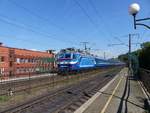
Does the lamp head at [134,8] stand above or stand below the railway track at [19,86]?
above

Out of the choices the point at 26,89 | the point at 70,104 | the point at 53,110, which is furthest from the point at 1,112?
the point at 26,89

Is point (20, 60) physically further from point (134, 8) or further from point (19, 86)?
point (134, 8)

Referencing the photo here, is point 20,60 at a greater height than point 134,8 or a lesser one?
lesser

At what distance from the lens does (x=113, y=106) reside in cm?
1644

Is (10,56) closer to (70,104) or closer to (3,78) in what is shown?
(3,78)

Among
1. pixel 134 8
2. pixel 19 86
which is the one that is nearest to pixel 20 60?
pixel 19 86

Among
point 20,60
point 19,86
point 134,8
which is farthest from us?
point 20,60

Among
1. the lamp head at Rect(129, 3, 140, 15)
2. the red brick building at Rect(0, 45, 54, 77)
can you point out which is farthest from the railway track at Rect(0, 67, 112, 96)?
the red brick building at Rect(0, 45, 54, 77)

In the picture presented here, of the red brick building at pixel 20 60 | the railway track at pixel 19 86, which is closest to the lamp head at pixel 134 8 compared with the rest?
the railway track at pixel 19 86

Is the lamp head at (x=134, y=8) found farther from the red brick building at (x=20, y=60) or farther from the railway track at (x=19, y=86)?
the red brick building at (x=20, y=60)

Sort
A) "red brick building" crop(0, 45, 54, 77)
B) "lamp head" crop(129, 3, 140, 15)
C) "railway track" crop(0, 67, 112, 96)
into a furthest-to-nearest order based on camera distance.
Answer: "red brick building" crop(0, 45, 54, 77), "railway track" crop(0, 67, 112, 96), "lamp head" crop(129, 3, 140, 15)

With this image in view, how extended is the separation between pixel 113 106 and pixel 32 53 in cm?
5985

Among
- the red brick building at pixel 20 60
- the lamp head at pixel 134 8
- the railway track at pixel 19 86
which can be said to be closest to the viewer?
the lamp head at pixel 134 8

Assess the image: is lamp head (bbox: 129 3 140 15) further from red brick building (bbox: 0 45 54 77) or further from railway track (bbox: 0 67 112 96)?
red brick building (bbox: 0 45 54 77)
